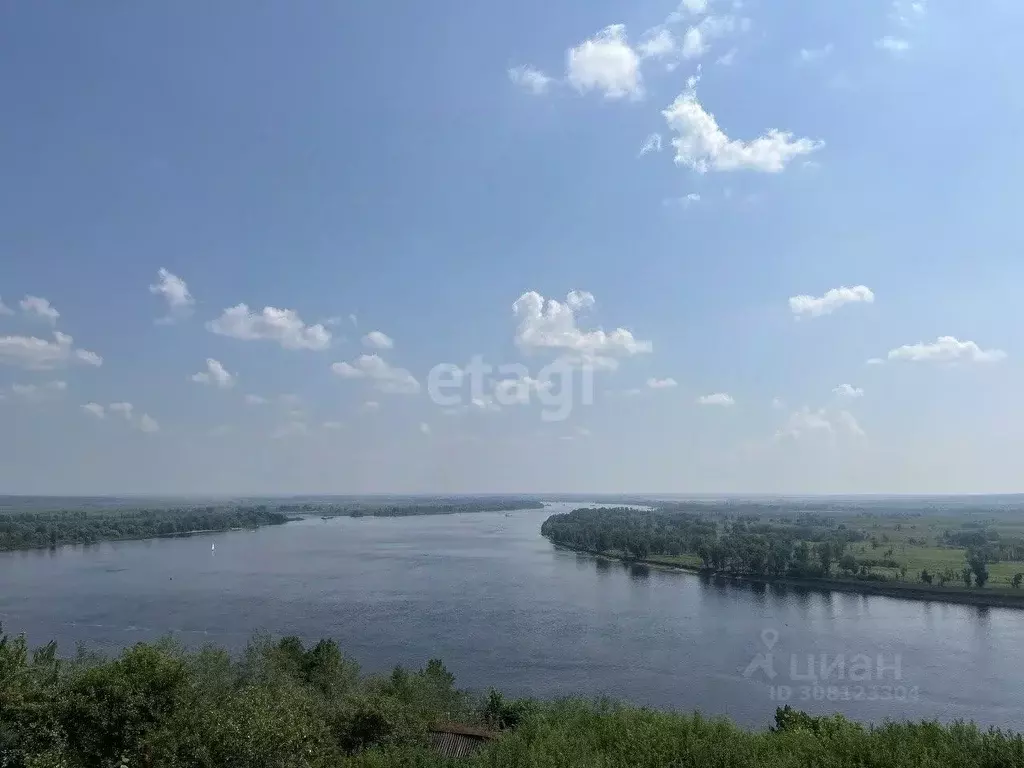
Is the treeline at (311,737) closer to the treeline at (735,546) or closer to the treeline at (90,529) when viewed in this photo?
the treeline at (735,546)

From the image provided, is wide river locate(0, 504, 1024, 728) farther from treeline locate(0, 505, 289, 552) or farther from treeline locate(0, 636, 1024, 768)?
treeline locate(0, 505, 289, 552)

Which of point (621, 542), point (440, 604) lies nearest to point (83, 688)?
point (440, 604)

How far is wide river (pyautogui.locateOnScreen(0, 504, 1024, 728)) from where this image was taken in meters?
9.76

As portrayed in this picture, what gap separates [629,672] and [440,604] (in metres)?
6.34

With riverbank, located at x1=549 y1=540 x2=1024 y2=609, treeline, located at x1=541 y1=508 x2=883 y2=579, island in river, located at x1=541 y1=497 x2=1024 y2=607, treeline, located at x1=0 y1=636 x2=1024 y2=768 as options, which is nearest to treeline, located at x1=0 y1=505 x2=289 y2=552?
treeline, located at x1=541 y1=508 x2=883 y2=579

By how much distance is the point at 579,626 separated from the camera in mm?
13320

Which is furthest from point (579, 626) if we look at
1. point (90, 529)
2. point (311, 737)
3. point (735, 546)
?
point (90, 529)

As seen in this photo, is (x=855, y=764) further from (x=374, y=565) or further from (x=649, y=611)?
(x=374, y=565)

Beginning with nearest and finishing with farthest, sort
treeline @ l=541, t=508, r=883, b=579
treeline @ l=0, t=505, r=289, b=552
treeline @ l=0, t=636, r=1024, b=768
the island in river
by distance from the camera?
treeline @ l=0, t=636, r=1024, b=768 → the island in river → treeline @ l=541, t=508, r=883, b=579 → treeline @ l=0, t=505, r=289, b=552

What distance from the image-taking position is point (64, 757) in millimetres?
3764

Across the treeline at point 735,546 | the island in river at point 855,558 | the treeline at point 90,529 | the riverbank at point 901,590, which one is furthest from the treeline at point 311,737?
the treeline at point 90,529

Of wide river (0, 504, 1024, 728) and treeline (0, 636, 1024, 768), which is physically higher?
treeline (0, 636, 1024, 768)

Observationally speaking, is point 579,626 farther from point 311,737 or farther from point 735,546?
point 311,737

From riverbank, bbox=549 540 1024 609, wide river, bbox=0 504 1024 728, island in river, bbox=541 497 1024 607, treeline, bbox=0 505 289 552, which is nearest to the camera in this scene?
wide river, bbox=0 504 1024 728
